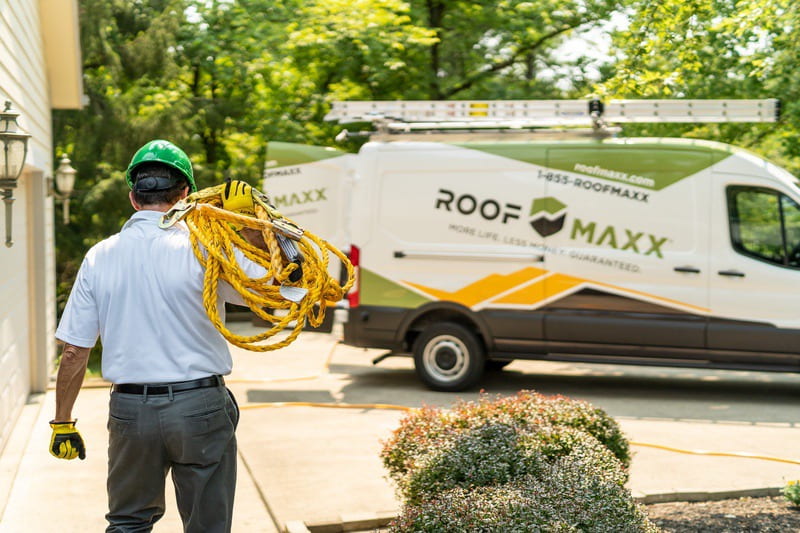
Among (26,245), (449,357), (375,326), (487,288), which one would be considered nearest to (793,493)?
(487,288)

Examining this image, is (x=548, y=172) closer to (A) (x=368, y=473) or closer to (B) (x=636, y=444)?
(B) (x=636, y=444)

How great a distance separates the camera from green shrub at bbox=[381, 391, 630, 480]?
4.89 meters

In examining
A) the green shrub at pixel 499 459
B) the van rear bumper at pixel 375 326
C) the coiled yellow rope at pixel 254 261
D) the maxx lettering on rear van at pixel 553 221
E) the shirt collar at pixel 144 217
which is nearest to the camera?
the coiled yellow rope at pixel 254 261

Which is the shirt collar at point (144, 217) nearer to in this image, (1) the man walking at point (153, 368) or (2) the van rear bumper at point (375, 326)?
(1) the man walking at point (153, 368)

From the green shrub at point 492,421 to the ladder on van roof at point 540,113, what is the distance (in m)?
4.57

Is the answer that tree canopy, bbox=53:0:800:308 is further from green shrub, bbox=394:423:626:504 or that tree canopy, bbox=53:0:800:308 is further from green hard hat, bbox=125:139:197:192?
green hard hat, bbox=125:139:197:192

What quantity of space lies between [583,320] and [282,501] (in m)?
4.76

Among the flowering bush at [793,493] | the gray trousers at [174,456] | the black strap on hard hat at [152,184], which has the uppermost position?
the black strap on hard hat at [152,184]

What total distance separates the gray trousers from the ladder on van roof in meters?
6.52

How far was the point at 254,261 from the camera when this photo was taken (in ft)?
11.7

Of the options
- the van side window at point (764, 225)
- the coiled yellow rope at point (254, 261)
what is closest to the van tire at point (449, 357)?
the van side window at point (764, 225)

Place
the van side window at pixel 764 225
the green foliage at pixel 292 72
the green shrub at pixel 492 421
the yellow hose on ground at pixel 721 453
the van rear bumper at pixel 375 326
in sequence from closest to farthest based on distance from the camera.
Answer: the green shrub at pixel 492 421 → the yellow hose on ground at pixel 721 453 → the van side window at pixel 764 225 → the van rear bumper at pixel 375 326 → the green foliage at pixel 292 72

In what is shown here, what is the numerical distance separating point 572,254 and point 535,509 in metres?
6.27

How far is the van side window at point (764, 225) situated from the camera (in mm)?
9320
